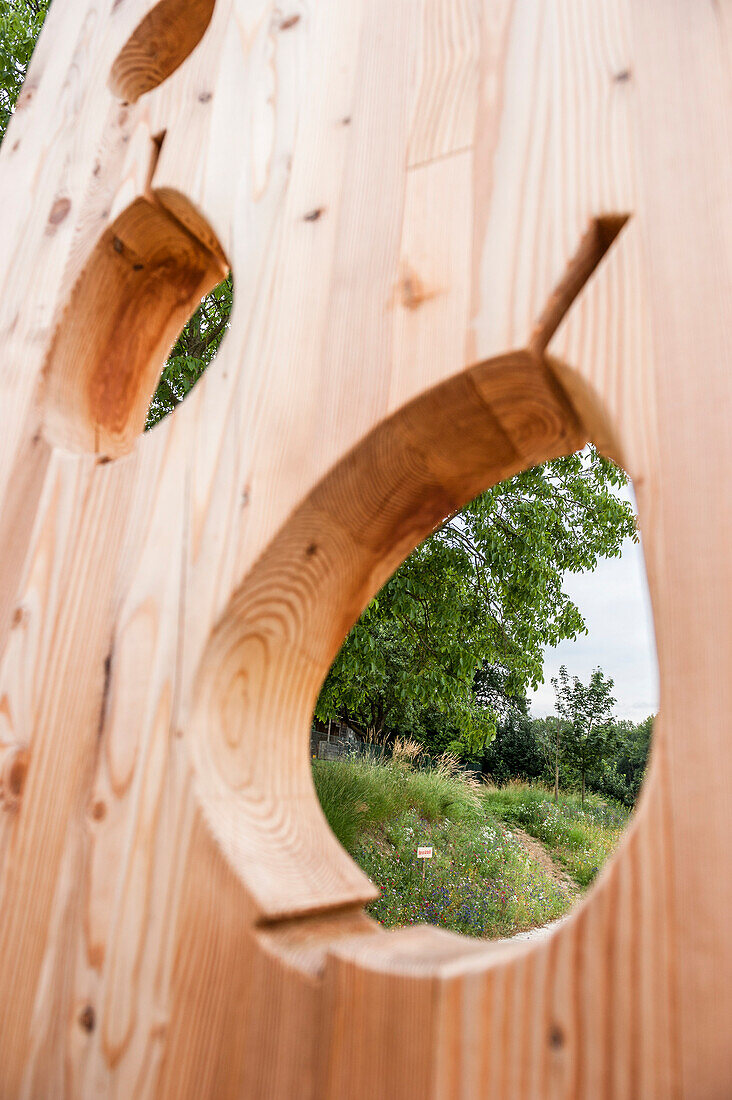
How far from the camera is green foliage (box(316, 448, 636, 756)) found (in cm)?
494

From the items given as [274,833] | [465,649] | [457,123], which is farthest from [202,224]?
[465,649]

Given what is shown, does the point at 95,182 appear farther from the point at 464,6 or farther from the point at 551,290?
the point at 551,290

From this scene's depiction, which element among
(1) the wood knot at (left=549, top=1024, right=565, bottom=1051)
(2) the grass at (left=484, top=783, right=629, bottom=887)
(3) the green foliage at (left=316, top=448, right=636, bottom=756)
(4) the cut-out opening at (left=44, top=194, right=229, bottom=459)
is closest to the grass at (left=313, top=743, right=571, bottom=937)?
(2) the grass at (left=484, top=783, right=629, bottom=887)

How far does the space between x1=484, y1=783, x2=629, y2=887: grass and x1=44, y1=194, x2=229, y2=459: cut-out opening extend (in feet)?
26.3

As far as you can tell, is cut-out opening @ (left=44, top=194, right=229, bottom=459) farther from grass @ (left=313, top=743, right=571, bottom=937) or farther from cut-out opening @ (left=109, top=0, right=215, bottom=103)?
grass @ (left=313, top=743, right=571, bottom=937)

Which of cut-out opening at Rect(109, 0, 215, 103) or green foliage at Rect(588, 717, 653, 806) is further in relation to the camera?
green foliage at Rect(588, 717, 653, 806)

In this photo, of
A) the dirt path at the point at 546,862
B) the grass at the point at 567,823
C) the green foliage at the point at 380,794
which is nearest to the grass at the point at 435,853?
the green foliage at the point at 380,794

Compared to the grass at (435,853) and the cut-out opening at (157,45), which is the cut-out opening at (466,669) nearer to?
the grass at (435,853)

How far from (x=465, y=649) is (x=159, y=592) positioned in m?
4.61

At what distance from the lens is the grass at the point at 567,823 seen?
8.43 meters

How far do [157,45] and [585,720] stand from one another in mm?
14565

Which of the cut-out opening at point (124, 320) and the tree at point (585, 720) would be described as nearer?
the cut-out opening at point (124, 320)

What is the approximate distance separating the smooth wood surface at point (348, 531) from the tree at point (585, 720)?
1417 cm

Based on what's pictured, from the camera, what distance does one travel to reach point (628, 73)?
667mm
